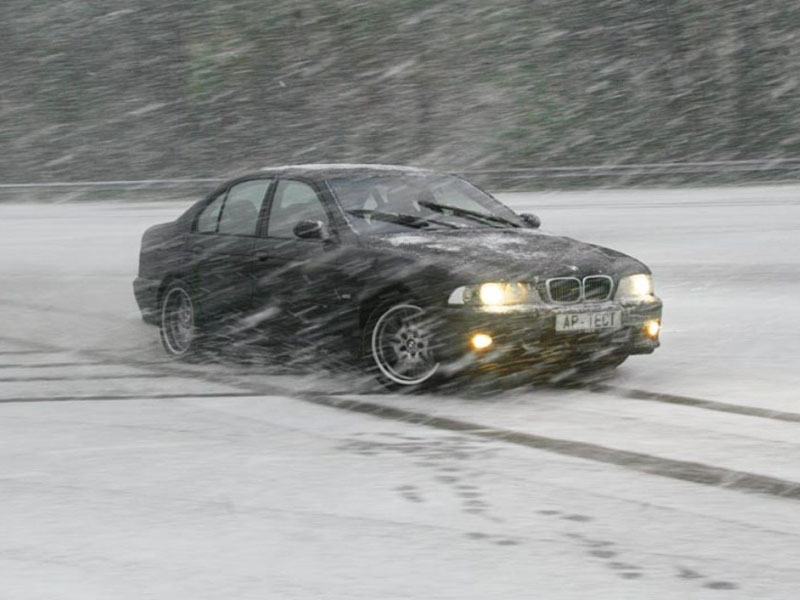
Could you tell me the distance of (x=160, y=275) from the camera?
1112 cm

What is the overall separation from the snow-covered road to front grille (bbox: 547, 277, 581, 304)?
57cm

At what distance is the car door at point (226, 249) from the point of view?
10336mm

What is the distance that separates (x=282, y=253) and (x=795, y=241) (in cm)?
1067

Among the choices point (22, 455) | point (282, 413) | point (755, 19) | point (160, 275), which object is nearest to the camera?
point (22, 455)

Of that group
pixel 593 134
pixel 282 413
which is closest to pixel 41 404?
pixel 282 413

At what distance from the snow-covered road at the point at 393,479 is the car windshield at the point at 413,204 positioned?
115 cm

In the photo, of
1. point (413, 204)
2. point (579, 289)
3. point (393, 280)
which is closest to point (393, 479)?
point (393, 280)

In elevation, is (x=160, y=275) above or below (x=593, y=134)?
below

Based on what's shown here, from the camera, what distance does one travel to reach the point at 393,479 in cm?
655

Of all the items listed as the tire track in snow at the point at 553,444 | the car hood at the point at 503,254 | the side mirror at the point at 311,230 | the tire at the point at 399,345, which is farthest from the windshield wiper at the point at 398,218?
the tire track in snow at the point at 553,444

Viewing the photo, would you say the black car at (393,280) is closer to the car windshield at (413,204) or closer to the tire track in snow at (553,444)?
the car windshield at (413,204)

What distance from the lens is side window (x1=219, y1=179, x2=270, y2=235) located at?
10586 millimetres

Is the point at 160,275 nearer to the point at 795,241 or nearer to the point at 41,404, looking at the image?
the point at 41,404

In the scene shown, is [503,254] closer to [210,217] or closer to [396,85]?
[210,217]
